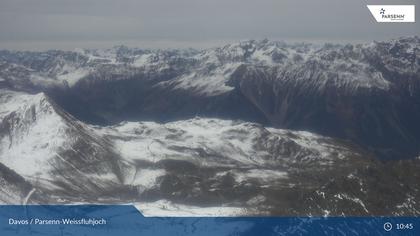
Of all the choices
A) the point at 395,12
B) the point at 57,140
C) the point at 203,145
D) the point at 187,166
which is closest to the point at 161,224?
the point at 395,12

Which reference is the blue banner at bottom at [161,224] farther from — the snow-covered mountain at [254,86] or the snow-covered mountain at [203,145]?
the snow-covered mountain at [254,86]

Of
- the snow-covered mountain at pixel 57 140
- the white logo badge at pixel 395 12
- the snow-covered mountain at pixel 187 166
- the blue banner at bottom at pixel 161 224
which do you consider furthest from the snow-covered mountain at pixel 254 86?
the white logo badge at pixel 395 12

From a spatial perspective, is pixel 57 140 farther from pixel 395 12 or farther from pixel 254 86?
pixel 254 86

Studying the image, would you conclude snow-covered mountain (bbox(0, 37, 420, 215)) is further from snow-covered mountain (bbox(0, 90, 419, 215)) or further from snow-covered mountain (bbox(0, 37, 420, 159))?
snow-covered mountain (bbox(0, 37, 420, 159))

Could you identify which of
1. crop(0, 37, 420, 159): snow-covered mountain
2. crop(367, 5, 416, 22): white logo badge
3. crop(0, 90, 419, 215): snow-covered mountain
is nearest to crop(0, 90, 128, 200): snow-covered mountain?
crop(0, 90, 419, 215): snow-covered mountain

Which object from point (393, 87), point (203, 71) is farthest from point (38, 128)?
point (203, 71)

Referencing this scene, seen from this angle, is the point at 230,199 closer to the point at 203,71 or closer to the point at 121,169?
the point at 121,169
